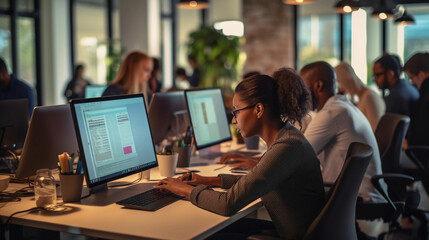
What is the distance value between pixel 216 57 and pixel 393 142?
5.86 meters

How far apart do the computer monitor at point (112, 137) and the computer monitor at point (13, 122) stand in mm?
784

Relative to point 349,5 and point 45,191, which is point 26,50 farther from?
point 45,191

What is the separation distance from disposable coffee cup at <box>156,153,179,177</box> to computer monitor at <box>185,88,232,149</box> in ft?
1.36

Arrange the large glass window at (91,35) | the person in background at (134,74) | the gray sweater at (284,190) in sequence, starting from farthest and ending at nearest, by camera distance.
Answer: the large glass window at (91,35) < the person in background at (134,74) < the gray sweater at (284,190)

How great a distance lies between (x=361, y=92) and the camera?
4.64m

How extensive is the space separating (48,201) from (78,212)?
0.14m

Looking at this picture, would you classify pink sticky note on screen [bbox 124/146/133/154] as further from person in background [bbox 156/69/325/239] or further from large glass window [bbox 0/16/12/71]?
large glass window [bbox 0/16/12/71]

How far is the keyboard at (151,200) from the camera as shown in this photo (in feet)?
6.57

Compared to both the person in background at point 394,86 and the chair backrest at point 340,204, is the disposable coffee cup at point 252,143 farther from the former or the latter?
the person in background at point 394,86

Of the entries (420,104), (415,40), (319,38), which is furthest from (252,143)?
(415,40)

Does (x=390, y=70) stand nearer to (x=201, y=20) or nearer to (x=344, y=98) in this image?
(x=344, y=98)

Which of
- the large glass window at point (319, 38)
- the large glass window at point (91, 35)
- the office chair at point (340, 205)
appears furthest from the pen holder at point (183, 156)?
the large glass window at point (91, 35)

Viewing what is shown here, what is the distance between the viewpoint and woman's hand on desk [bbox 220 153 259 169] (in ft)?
9.27

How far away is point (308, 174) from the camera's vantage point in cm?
197
